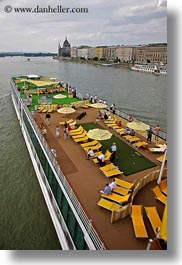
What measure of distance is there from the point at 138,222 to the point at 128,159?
10.7 feet

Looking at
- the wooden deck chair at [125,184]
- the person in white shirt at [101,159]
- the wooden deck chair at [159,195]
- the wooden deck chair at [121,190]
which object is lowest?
the wooden deck chair at [159,195]

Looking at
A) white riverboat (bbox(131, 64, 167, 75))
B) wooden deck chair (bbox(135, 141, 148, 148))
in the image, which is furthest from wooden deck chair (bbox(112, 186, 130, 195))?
white riverboat (bbox(131, 64, 167, 75))

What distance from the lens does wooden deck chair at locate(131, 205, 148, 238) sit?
477 cm

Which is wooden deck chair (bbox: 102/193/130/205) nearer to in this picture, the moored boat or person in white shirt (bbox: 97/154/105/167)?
the moored boat

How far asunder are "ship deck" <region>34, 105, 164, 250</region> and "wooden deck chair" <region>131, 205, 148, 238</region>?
Result: 11 centimetres

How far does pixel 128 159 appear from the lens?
813cm

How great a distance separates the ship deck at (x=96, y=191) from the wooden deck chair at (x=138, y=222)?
4.4 inches

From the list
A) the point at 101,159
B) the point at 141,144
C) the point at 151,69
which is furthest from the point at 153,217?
the point at 151,69

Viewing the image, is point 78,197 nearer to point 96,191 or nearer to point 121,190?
point 96,191

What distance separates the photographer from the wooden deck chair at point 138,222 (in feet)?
15.6

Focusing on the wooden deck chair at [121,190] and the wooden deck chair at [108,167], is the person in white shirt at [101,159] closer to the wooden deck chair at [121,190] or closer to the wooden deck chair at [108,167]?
the wooden deck chair at [108,167]

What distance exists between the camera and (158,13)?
4.27 metres

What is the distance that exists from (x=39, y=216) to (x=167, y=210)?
A: 182 inches

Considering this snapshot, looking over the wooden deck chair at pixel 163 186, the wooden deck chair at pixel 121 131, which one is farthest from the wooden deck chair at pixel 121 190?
the wooden deck chair at pixel 121 131
